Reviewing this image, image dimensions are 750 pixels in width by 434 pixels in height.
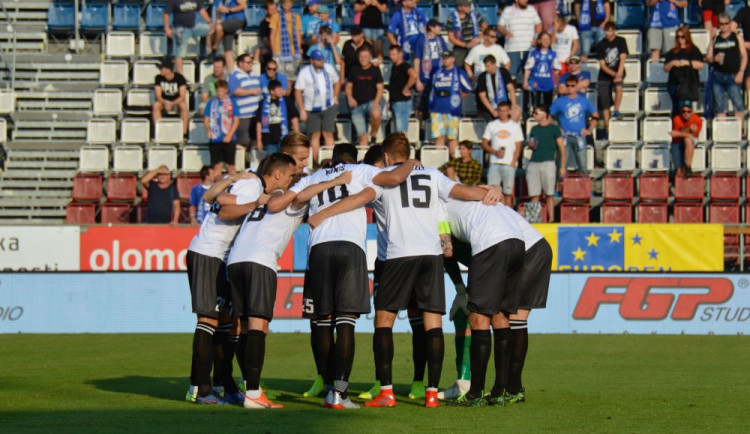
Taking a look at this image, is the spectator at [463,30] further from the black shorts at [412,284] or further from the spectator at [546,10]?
the black shorts at [412,284]

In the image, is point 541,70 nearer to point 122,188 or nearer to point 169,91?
→ point 169,91

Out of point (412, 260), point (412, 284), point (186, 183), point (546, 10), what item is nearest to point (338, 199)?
point (412, 260)

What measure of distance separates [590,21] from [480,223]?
16.2 metres

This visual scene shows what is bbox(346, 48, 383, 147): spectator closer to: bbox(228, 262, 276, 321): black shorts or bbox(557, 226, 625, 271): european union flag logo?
bbox(557, 226, 625, 271): european union flag logo

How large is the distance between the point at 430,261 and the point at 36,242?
1276cm

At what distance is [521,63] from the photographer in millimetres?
25484

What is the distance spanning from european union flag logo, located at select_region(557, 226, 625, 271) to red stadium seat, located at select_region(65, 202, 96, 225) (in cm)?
907

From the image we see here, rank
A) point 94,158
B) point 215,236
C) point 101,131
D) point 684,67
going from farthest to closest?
point 101,131, point 94,158, point 684,67, point 215,236

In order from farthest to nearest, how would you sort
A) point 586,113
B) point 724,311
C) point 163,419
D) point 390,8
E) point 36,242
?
1. point 390,8
2. point 586,113
3. point 36,242
4. point 724,311
5. point 163,419

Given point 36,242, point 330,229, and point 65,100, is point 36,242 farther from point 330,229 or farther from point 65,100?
point 330,229

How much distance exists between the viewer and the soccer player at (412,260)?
35.0ft

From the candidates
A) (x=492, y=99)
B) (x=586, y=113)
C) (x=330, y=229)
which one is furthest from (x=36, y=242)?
(x=330, y=229)

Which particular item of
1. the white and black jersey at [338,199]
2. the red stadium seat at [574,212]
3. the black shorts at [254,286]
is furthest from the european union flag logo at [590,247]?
the black shorts at [254,286]

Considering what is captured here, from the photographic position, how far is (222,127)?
23375mm
